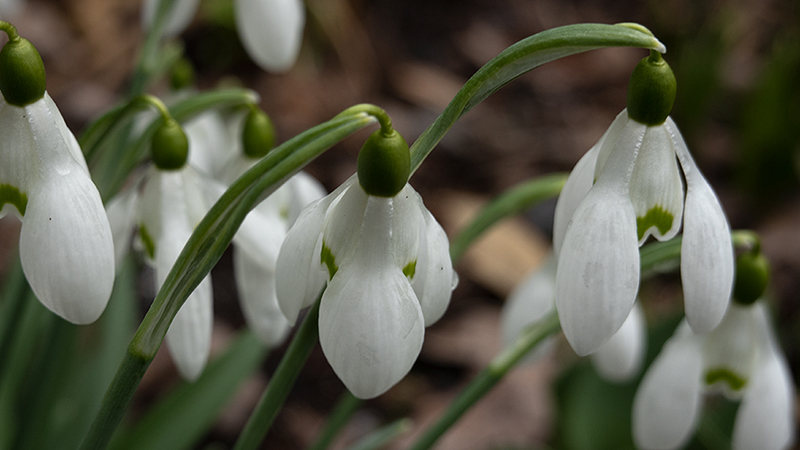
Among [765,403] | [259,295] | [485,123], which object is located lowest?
[485,123]

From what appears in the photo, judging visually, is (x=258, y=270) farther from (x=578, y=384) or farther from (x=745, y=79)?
(x=745, y=79)

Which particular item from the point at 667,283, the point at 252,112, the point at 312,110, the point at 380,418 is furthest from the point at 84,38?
the point at 252,112

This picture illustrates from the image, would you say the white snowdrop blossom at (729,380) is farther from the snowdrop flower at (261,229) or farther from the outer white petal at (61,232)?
the outer white petal at (61,232)

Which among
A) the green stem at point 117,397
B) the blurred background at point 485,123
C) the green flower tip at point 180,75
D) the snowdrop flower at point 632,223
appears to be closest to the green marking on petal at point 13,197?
the green stem at point 117,397

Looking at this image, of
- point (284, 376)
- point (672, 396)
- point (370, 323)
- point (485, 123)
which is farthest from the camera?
point (485, 123)

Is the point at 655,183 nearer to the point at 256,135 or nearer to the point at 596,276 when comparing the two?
the point at 596,276

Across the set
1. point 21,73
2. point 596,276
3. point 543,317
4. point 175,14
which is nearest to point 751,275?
point 543,317

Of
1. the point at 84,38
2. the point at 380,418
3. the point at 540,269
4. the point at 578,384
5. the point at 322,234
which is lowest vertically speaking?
the point at 380,418

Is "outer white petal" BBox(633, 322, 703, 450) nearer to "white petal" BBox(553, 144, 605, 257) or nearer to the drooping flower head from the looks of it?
the drooping flower head
